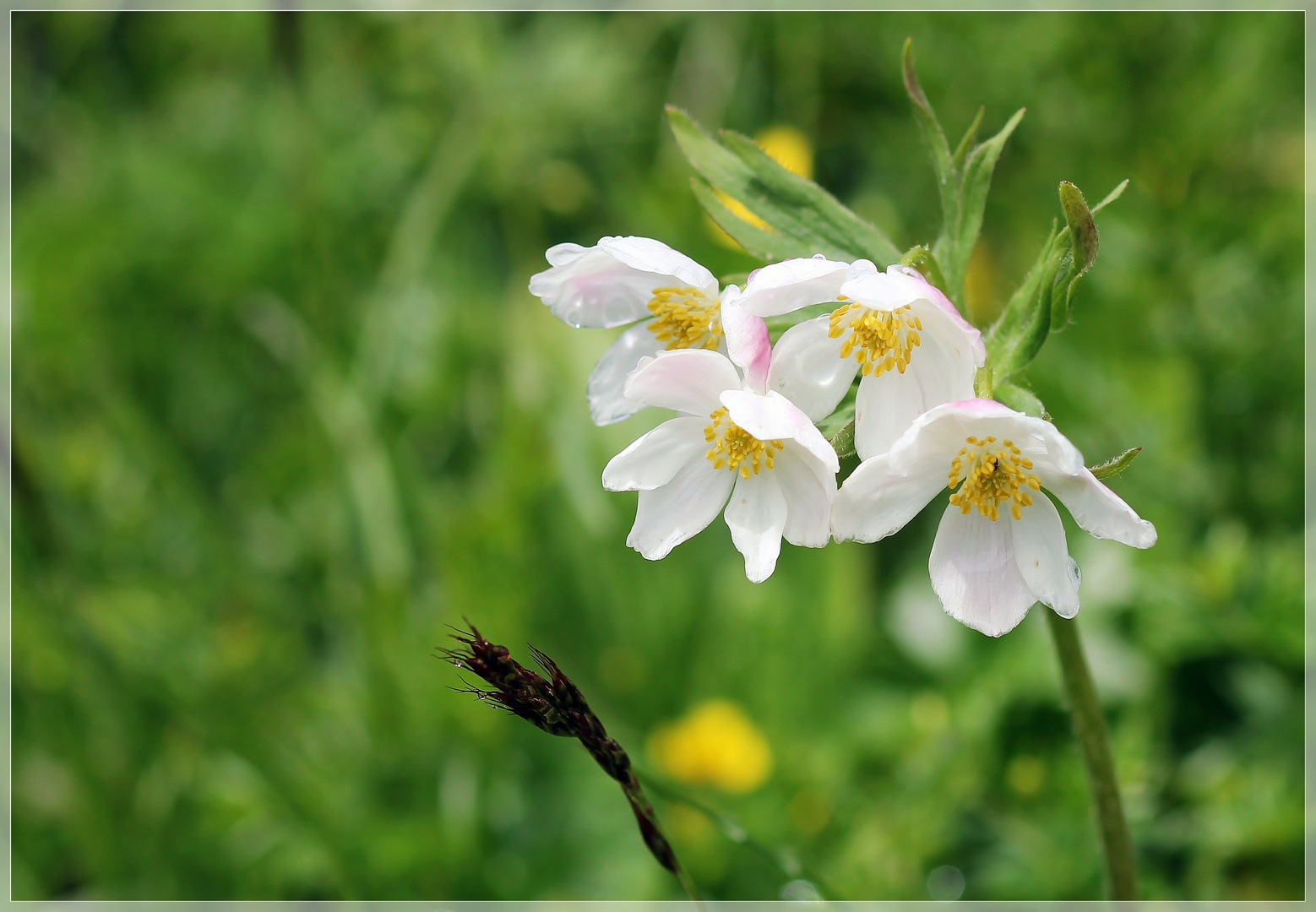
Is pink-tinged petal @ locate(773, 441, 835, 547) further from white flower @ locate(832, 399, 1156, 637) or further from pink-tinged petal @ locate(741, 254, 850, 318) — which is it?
pink-tinged petal @ locate(741, 254, 850, 318)

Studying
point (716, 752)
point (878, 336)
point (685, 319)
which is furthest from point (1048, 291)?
point (716, 752)

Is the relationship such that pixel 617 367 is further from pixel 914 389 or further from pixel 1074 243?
pixel 1074 243

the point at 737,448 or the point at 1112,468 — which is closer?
the point at 1112,468

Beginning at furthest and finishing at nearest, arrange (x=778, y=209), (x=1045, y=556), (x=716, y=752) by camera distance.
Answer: (x=716, y=752) → (x=778, y=209) → (x=1045, y=556)

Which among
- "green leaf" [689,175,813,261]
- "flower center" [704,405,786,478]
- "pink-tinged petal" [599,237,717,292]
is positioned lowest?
"flower center" [704,405,786,478]

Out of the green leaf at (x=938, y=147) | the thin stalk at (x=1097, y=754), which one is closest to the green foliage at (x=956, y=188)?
the green leaf at (x=938, y=147)

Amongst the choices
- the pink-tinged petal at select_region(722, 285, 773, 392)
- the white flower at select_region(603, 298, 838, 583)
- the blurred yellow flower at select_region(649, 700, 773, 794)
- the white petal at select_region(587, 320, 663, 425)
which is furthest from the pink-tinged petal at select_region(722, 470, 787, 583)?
the blurred yellow flower at select_region(649, 700, 773, 794)
